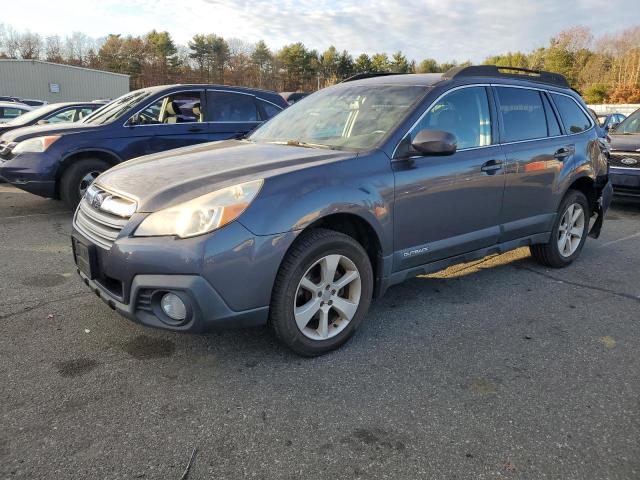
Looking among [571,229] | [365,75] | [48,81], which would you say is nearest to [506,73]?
[365,75]

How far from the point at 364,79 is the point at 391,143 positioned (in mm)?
1306

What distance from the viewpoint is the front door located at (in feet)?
11.0

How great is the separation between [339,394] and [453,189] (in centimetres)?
170

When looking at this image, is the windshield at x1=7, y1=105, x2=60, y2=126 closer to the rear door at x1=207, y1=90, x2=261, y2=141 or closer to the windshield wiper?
the rear door at x1=207, y1=90, x2=261, y2=141

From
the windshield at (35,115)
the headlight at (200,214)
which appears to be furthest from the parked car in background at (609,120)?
the windshield at (35,115)

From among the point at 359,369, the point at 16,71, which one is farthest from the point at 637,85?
the point at 359,369

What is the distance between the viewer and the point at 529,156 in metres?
4.20

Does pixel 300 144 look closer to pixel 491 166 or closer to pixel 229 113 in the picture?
pixel 491 166

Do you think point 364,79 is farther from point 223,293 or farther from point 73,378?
point 73,378

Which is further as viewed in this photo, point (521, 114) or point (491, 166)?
point (521, 114)

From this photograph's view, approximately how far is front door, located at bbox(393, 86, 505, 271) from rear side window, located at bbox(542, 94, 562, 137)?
0.91 m

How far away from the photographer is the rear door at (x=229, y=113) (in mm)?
7285

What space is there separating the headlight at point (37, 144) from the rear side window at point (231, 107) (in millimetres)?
2082

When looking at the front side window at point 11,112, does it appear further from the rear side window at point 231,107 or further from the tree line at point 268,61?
the tree line at point 268,61
